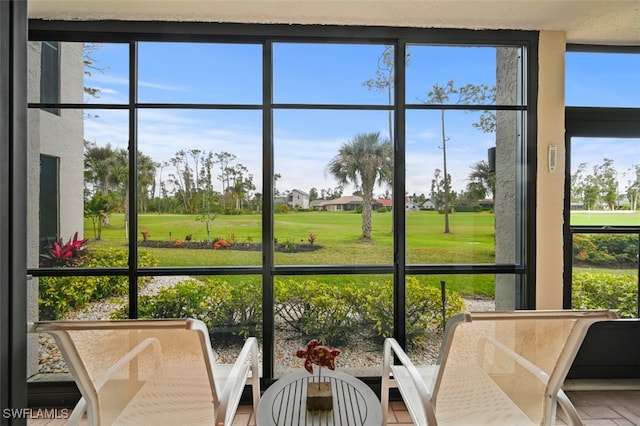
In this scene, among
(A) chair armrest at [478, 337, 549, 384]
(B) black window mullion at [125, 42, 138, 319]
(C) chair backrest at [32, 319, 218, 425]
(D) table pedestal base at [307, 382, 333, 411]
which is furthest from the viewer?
(B) black window mullion at [125, 42, 138, 319]

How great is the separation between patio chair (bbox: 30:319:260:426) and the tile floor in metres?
0.99

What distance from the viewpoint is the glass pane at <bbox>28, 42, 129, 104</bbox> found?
2.49 metres

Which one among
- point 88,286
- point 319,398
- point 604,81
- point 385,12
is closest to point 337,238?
point 319,398

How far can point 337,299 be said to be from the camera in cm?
259

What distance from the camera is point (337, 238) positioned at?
8.54 ft

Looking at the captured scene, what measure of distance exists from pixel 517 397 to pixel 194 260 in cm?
229

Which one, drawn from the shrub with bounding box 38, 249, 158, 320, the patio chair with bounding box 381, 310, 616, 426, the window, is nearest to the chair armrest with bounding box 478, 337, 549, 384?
the patio chair with bounding box 381, 310, 616, 426

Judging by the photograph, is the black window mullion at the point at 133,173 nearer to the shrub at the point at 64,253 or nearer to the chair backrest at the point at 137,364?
the shrub at the point at 64,253

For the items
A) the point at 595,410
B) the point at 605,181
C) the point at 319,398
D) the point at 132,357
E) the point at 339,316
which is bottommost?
the point at 595,410

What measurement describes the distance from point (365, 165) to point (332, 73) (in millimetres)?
796

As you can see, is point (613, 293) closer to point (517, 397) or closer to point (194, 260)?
point (517, 397)

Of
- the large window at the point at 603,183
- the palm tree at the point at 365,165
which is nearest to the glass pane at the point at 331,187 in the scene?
the palm tree at the point at 365,165

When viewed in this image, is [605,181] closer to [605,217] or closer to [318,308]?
[605,217]

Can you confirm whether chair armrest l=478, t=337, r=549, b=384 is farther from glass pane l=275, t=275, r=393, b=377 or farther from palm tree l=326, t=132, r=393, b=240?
palm tree l=326, t=132, r=393, b=240
